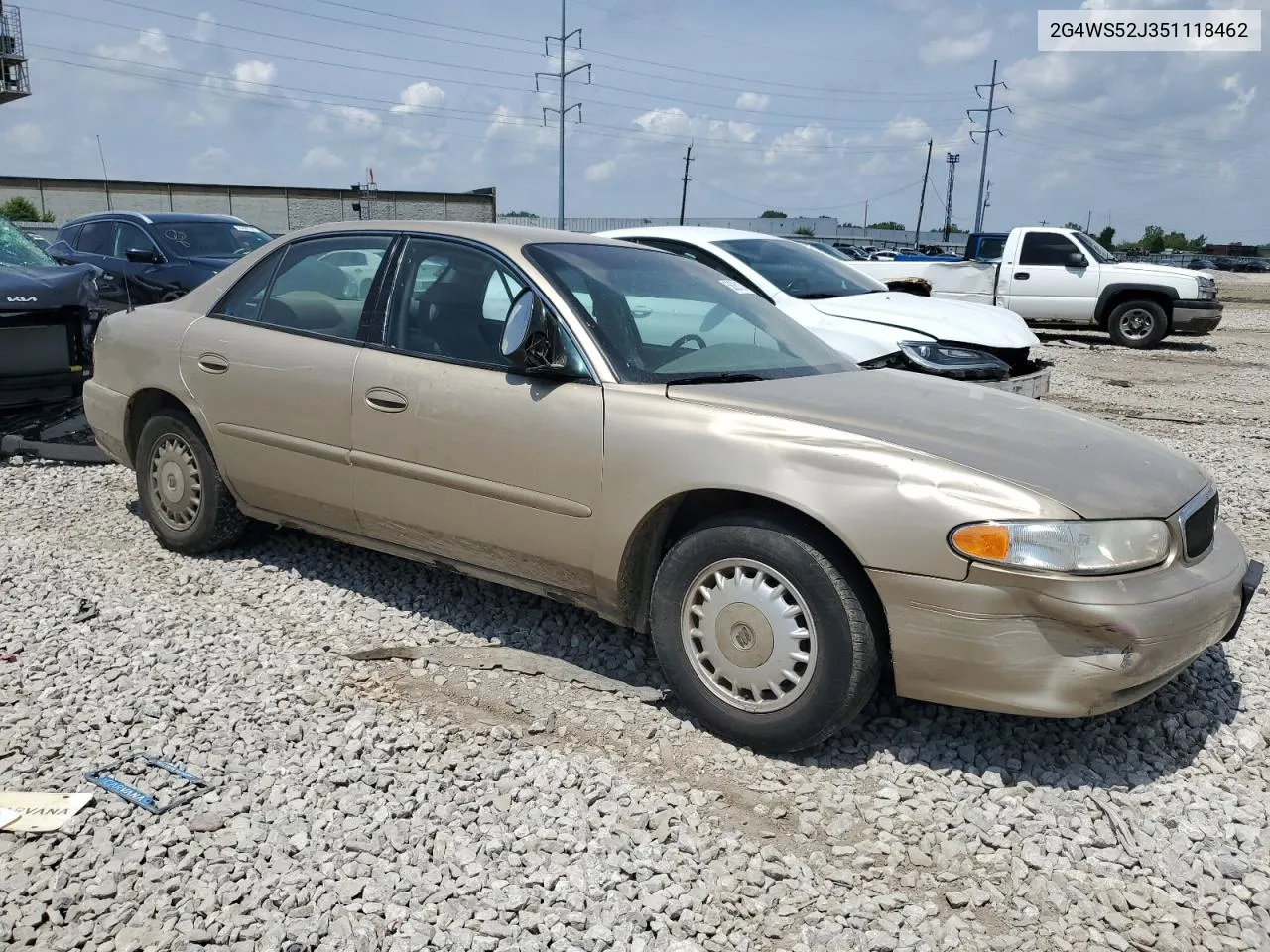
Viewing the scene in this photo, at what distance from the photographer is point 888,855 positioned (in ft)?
9.13

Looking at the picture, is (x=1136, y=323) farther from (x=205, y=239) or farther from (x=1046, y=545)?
(x=1046, y=545)

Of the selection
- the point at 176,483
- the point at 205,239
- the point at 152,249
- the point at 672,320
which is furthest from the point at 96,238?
the point at 672,320

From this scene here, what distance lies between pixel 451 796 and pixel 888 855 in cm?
125

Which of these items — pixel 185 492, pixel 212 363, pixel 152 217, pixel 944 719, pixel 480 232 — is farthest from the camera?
pixel 152 217

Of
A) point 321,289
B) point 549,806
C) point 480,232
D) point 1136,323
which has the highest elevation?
point 480,232

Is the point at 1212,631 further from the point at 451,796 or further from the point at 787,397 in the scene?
the point at 451,796

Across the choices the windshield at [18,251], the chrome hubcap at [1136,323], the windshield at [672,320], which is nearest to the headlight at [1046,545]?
the windshield at [672,320]

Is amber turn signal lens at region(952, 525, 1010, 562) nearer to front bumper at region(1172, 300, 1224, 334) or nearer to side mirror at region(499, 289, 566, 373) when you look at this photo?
side mirror at region(499, 289, 566, 373)

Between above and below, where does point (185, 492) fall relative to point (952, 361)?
below

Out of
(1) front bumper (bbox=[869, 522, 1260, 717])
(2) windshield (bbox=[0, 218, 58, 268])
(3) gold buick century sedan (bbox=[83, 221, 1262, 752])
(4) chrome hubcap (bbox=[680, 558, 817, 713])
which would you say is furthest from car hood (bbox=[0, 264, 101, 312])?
(1) front bumper (bbox=[869, 522, 1260, 717])

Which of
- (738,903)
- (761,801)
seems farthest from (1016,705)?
(738,903)

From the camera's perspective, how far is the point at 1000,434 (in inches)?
129

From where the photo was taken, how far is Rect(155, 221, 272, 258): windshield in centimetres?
1168

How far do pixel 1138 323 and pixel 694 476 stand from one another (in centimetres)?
1503
